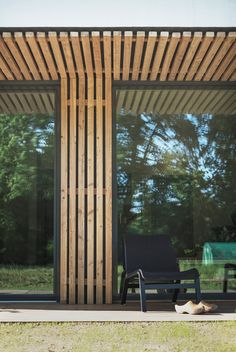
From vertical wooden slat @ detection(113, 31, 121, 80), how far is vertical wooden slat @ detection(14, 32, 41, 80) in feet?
3.01

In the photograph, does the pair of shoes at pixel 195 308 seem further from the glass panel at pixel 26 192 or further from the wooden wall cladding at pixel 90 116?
the glass panel at pixel 26 192

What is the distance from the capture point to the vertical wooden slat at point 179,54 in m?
5.48

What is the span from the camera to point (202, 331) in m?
4.53

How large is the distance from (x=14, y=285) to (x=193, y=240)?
2.23 meters

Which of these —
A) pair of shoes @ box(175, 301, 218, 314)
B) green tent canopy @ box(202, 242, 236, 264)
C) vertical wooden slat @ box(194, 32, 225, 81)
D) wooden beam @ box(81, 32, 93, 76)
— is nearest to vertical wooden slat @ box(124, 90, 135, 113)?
wooden beam @ box(81, 32, 93, 76)

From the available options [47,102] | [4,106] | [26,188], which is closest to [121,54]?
[47,102]

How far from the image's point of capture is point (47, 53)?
5.88 m

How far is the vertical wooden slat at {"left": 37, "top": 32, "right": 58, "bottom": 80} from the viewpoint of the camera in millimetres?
5465

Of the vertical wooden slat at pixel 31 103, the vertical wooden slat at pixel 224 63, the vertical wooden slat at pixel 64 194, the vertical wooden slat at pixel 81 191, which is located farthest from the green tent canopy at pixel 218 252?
the vertical wooden slat at pixel 31 103

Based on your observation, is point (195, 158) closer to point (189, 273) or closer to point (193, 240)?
point (193, 240)

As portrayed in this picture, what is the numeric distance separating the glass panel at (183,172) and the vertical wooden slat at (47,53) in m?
0.86

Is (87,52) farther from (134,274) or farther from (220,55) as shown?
(134,274)

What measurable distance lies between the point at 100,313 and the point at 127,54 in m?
2.73

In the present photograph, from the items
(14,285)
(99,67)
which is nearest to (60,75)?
(99,67)
